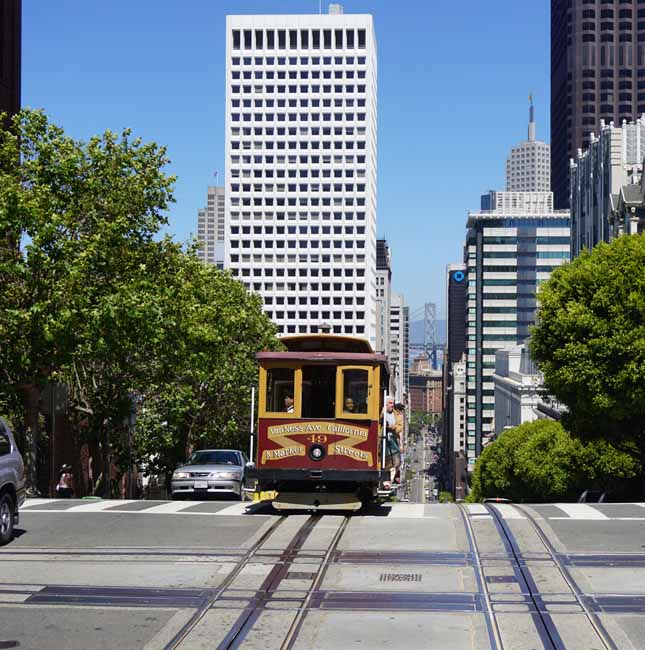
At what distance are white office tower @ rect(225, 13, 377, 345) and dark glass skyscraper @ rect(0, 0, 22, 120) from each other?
122 meters

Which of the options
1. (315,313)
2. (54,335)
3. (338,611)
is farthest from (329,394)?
(315,313)

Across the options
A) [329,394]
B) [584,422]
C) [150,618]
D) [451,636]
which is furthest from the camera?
[584,422]

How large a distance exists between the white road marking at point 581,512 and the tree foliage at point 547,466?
18069 millimetres

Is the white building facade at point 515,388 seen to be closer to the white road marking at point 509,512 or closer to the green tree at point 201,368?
the green tree at point 201,368

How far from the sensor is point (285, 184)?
177 m

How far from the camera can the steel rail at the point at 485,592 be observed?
10.2m

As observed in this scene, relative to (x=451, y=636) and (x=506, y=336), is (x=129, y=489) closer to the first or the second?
(x=451, y=636)

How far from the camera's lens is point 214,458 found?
28641 mm

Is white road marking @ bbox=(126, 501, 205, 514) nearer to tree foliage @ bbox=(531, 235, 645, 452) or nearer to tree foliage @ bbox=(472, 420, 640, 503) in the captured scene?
tree foliage @ bbox=(531, 235, 645, 452)

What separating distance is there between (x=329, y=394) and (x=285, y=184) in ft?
522

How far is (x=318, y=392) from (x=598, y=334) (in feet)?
49.4

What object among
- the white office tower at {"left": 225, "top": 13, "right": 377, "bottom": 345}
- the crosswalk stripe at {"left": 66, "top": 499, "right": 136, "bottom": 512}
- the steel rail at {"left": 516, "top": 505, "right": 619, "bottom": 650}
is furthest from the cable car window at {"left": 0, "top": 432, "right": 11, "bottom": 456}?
the white office tower at {"left": 225, "top": 13, "right": 377, "bottom": 345}

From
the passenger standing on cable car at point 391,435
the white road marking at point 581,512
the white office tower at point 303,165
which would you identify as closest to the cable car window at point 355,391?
the passenger standing on cable car at point 391,435

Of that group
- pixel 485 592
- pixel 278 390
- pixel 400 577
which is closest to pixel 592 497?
pixel 278 390
